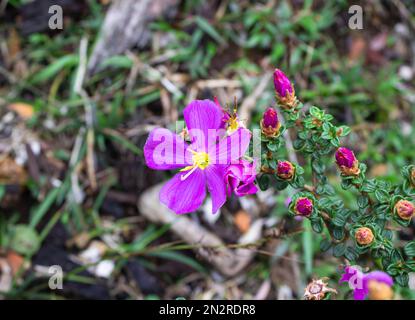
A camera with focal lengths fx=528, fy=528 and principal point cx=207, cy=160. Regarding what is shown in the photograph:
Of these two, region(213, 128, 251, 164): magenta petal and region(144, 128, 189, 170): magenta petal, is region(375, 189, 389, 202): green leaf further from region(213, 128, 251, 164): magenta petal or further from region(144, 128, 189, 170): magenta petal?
region(144, 128, 189, 170): magenta petal

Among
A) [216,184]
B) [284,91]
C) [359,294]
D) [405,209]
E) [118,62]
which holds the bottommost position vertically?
[359,294]

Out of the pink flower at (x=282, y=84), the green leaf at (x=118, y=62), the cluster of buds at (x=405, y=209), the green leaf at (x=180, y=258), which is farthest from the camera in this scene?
the green leaf at (x=118, y=62)

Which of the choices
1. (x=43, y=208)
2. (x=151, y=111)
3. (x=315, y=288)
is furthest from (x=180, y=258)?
(x=315, y=288)

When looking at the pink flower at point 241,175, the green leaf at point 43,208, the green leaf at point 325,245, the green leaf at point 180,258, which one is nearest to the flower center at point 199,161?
the pink flower at point 241,175

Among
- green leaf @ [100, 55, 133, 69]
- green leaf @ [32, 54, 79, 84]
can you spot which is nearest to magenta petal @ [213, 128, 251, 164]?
green leaf @ [100, 55, 133, 69]

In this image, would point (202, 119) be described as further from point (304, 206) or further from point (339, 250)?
point (339, 250)

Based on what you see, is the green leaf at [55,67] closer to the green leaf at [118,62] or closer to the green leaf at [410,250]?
the green leaf at [118,62]

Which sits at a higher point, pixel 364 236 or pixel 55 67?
pixel 55 67
